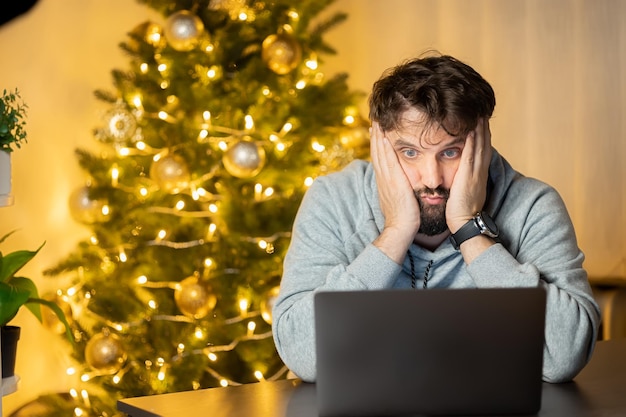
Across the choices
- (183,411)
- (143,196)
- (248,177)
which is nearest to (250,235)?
(248,177)

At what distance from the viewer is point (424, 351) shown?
123 cm

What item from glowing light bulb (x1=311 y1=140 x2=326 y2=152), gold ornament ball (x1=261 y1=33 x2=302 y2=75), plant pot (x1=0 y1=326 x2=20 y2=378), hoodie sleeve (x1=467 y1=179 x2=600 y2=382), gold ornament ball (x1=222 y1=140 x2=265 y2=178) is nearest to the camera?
hoodie sleeve (x1=467 y1=179 x2=600 y2=382)

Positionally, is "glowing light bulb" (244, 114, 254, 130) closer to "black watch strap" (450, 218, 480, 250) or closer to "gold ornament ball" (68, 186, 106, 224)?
"gold ornament ball" (68, 186, 106, 224)

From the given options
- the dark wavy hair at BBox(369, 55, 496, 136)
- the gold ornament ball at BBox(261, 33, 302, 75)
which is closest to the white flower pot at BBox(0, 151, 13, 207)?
the dark wavy hair at BBox(369, 55, 496, 136)

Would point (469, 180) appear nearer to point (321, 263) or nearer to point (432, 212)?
point (432, 212)

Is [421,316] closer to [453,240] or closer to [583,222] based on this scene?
[453,240]

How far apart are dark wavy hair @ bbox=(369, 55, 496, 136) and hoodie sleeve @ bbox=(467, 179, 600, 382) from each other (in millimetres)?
220

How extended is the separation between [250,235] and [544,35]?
1248 millimetres

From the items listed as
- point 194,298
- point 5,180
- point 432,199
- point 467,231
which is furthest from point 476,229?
point 194,298

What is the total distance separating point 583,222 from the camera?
3230 mm

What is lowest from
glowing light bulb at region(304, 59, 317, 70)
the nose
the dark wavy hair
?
the nose

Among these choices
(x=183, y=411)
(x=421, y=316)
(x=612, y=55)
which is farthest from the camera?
(x=612, y=55)

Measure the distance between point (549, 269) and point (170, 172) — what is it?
5.23 ft

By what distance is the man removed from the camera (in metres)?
1.79
